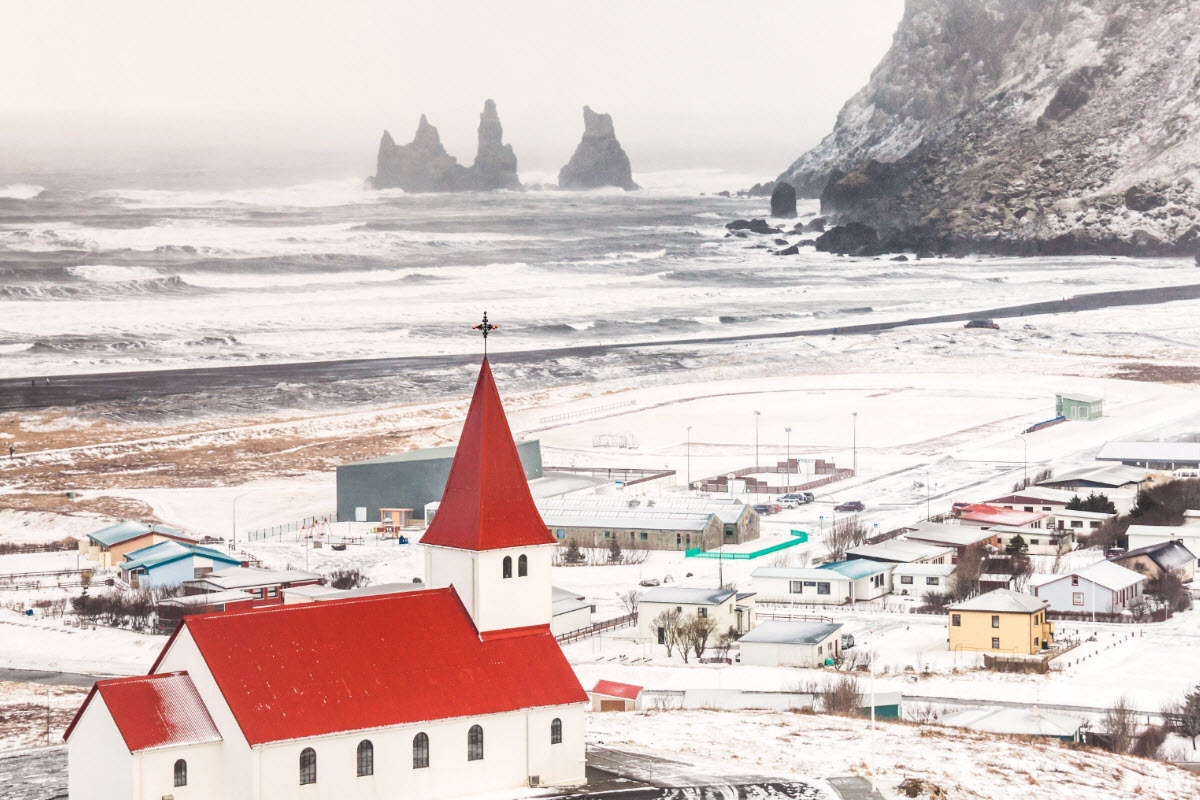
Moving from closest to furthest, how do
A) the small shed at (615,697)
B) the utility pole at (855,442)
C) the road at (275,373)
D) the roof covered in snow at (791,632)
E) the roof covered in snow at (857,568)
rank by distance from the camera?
the small shed at (615,697), the roof covered in snow at (791,632), the roof covered in snow at (857,568), the utility pole at (855,442), the road at (275,373)

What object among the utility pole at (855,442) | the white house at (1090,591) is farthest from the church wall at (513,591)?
the utility pole at (855,442)

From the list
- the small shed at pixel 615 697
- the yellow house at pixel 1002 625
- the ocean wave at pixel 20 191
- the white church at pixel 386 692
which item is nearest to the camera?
the white church at pixel 386 692

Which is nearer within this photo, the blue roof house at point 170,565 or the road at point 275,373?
the blue roof house at point 170,565

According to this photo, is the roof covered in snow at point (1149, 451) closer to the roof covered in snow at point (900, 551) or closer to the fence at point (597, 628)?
the roof covered in snow at point (900, 551)

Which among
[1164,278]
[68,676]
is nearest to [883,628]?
[68,676]

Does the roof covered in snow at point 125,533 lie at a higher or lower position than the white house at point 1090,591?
lower

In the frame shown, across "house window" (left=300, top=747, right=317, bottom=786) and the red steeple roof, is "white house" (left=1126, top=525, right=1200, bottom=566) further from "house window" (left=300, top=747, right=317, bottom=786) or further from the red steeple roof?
"house window" (left=300, top=747, right=317, bottom=786)
